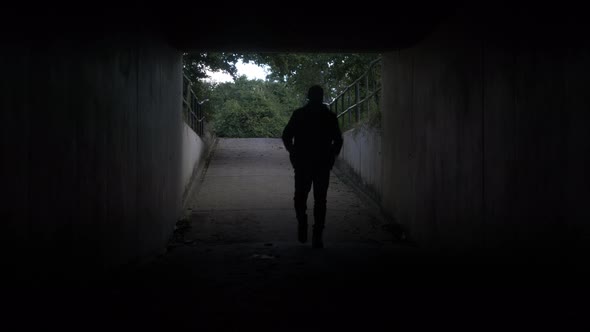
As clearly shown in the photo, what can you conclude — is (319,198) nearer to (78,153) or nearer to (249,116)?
(78,153)

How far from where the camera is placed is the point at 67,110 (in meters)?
3.80

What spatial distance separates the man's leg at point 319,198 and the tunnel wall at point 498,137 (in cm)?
142

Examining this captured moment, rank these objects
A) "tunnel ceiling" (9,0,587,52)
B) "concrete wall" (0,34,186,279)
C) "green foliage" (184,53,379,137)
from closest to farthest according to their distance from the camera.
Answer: "concrete wall" (0,34,186,279), "tunnel ceiling" (9,0,587,52), "green foliage" (184,53,379,137)

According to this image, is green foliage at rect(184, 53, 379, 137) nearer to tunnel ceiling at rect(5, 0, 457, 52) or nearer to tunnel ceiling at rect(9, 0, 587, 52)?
tunnel ceiling at rect(5, 0, 457, 52)

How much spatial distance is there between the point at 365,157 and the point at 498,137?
7.06 meters

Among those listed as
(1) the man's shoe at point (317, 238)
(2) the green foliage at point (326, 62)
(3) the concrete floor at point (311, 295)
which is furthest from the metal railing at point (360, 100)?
(3) the concrete floor at point (311, 295)

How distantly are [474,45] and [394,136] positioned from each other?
153 inches

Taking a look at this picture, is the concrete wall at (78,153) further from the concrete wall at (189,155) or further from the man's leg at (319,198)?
the concrete wall at (189,155)

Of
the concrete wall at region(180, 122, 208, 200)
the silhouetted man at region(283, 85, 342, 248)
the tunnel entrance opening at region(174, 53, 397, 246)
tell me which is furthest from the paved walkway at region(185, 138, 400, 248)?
the silhouetted man at region(283, 85, 342, 248)

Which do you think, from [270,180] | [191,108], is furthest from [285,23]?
[191,108]

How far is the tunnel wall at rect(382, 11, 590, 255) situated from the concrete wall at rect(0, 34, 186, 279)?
10.7 ft

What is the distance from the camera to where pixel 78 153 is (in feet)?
13.2

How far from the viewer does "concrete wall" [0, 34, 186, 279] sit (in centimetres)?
311

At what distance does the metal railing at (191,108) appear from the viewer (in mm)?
12799
